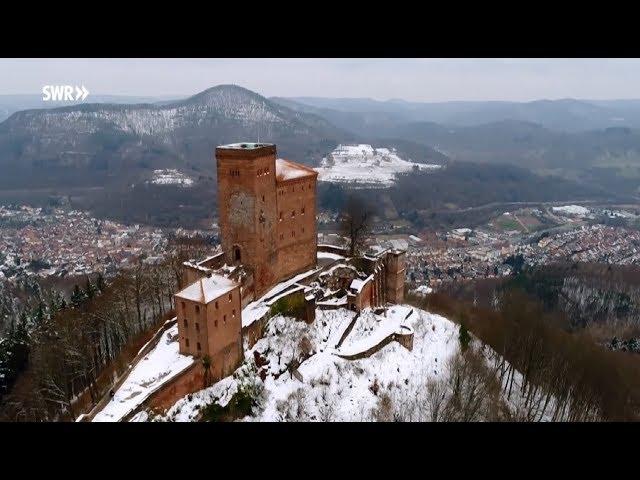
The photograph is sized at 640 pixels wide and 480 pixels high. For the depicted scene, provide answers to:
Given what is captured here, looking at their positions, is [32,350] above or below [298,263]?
below

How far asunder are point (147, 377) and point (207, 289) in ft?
15.4

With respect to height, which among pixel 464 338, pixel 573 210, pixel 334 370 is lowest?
pixel 573 210

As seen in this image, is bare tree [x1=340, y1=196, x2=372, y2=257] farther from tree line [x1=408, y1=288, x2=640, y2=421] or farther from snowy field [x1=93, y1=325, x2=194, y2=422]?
snowy field [x1=93, y1=325, x2=194, y2=422]

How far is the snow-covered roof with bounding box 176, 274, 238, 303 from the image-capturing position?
22.3m

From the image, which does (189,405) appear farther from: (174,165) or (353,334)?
(174,165)

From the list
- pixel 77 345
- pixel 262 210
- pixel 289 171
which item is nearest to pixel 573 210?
pixel 289 171

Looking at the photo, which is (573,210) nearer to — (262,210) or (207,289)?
(262,210)

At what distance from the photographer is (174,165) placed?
495 feet

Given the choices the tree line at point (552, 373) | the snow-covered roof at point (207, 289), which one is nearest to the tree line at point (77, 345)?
the snow-covered roof at point (207, 289)

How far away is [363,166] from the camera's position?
167m

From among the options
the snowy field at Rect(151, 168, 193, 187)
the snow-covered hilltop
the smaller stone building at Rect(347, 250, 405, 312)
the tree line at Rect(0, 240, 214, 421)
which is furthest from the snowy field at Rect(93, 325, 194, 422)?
the snow-covered hilltop
